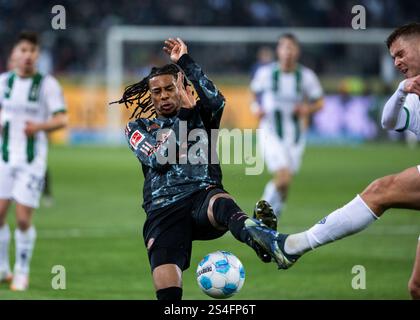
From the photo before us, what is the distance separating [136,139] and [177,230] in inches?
29.2

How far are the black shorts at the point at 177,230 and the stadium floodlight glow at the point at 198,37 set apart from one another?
73.3 feet

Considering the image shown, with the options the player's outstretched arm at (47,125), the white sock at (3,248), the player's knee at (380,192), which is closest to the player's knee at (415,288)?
the player's knee at (380,192)

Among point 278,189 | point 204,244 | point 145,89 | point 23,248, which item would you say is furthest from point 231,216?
point 278,189

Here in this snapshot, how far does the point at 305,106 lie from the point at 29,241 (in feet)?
21.0

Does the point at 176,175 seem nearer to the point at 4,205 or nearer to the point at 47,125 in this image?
the point at 47,125

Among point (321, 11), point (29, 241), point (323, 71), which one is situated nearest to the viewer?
point (29, 241)

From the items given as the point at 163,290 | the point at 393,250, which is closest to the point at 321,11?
the point at 393,250

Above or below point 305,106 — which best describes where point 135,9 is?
above

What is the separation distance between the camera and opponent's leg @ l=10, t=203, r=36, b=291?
31.0 feet

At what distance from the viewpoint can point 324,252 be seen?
40.1ft

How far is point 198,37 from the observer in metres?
30.4

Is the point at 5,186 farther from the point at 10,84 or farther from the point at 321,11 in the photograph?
the point at 321,11

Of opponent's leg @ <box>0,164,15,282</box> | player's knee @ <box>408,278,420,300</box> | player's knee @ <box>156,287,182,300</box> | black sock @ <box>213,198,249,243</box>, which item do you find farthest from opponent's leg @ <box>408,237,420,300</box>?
opponent's leg @ <box>0,164,15,282</box>

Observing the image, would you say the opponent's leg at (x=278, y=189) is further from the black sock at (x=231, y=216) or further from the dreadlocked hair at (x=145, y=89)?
the black sock at (x=231, y=216)
